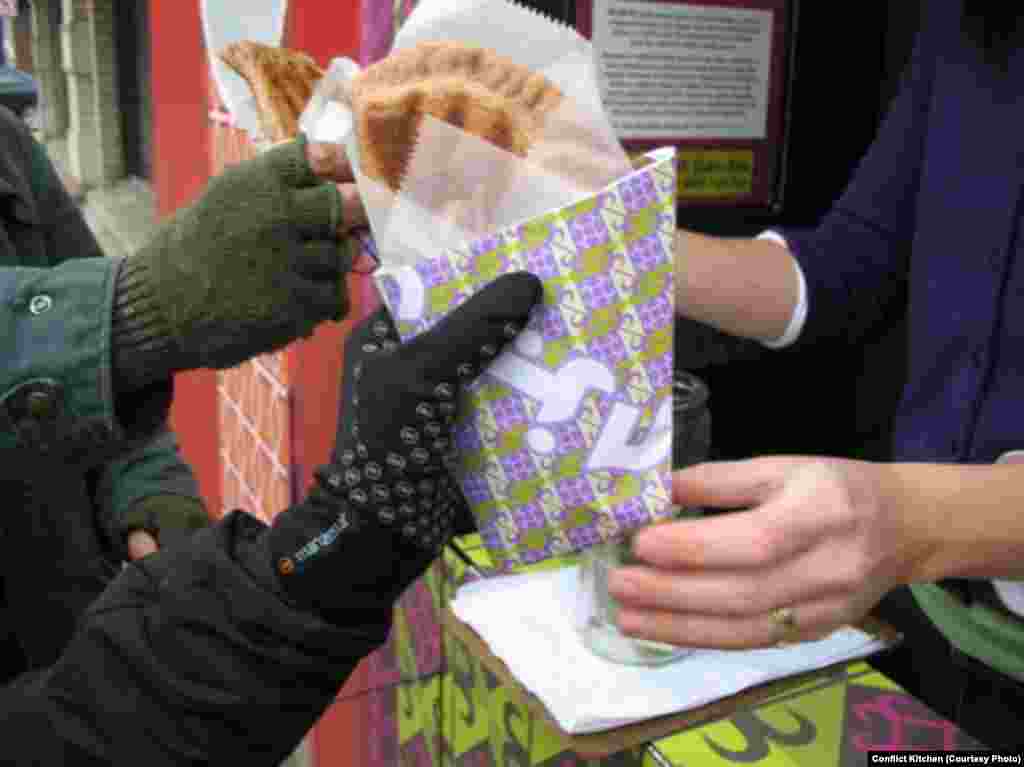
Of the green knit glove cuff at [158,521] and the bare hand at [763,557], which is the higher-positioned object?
the bare hand at [763,557]

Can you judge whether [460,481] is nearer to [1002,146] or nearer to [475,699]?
[475,699]

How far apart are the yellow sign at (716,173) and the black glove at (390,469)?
88cm

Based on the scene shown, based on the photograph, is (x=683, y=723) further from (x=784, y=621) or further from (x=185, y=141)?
(x=185, y=141)

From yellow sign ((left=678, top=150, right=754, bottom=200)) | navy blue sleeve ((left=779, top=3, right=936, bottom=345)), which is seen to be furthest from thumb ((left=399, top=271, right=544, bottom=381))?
yellow sign ((left=678, top=150, right=754, bottom=200))

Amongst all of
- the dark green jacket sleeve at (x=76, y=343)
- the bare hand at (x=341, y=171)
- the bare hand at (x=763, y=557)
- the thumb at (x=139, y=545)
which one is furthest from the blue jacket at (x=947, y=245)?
the thumb at (x=139, y=545)

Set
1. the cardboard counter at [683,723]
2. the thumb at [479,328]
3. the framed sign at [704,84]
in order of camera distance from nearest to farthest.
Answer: the thumb at [479,328] < the cardboard counter at [683,723] < the framed sign at [704,84]

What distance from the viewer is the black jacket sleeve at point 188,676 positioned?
2.13 ft

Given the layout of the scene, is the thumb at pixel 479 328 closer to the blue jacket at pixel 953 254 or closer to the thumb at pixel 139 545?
the blue jacket at pixel 953 254

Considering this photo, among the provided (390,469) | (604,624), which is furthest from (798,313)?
(390,469)

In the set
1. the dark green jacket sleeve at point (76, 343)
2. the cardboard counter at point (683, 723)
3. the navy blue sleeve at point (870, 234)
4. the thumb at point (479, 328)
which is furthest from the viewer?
the navy blue sleeve at point (870, 234)

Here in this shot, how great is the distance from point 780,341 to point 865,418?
0.57 m

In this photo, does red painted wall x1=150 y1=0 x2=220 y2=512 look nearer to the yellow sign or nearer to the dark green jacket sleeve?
the yellow sign

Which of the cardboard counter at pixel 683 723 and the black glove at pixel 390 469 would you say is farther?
the cardboard counter at pixel 683 723

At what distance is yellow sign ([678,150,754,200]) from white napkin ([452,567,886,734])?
70 cm
